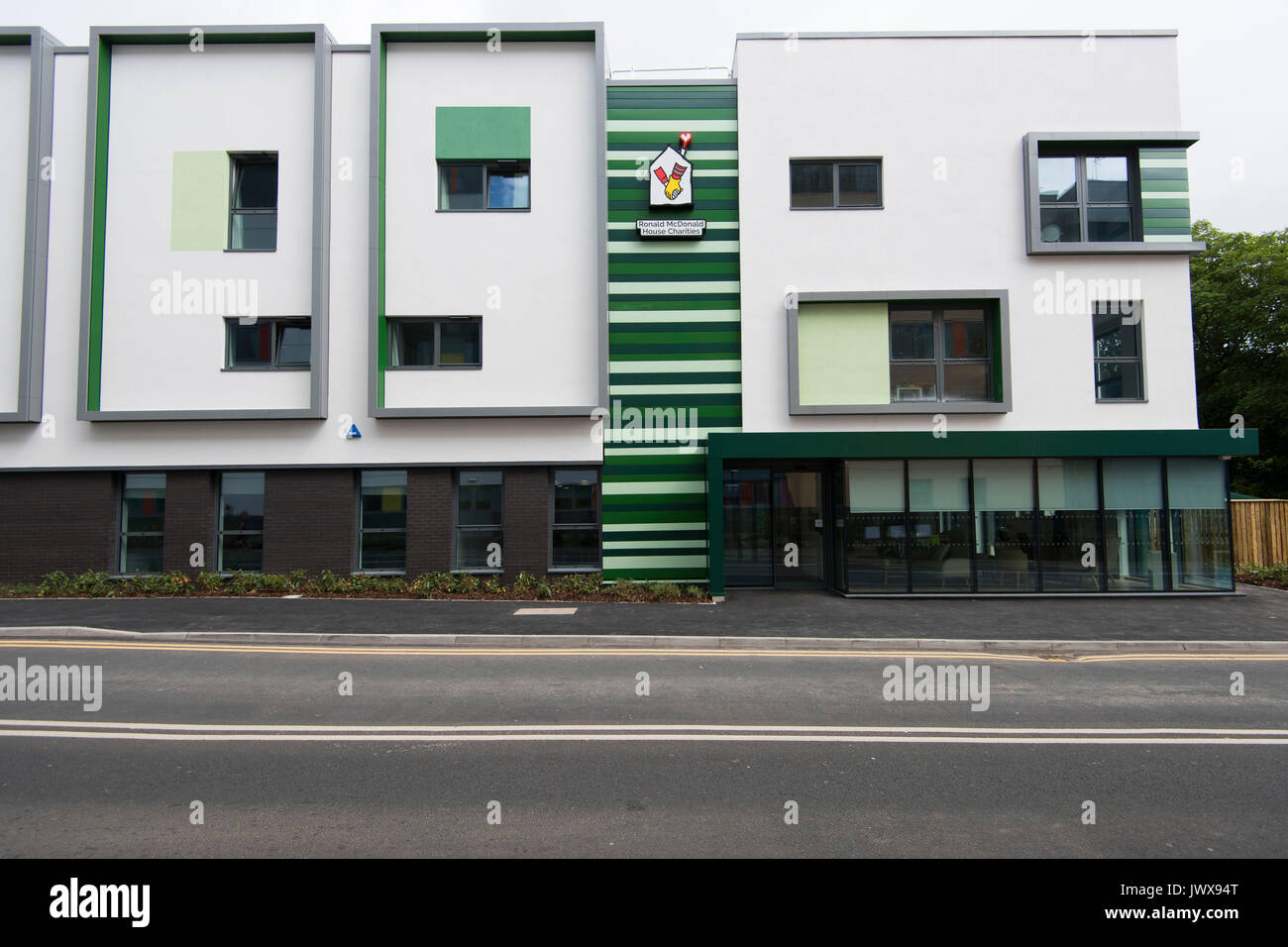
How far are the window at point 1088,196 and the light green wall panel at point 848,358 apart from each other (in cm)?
416

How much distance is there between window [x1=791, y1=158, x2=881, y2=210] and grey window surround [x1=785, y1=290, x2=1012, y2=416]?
2.11 m

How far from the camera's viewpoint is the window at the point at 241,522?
15.5m

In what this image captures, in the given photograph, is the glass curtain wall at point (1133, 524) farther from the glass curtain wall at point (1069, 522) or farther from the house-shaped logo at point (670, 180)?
the house-shaped logo at point (670, 180)

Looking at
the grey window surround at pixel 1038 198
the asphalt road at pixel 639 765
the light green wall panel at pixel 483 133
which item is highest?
the light green wall panel at pixel 483 133

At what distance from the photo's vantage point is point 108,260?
51.8 ft

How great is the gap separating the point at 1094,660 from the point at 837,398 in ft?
25.0

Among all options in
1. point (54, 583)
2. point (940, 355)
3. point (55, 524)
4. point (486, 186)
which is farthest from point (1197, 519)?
point (55, 524)

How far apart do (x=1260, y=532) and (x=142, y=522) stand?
1022 inches

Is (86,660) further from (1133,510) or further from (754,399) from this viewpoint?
(1133,510)

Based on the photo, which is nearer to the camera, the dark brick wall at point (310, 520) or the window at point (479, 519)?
the dark brick wall at point (310, 520)

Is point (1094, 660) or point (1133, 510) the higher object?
point (1133, 510)

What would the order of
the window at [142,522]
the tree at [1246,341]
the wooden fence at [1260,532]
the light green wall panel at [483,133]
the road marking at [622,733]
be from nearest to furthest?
the road marking at [622,733], the window at [142,522], the light green wall panel at [483,133], the wooden fence at [1260,532], the tree at [1246,341]

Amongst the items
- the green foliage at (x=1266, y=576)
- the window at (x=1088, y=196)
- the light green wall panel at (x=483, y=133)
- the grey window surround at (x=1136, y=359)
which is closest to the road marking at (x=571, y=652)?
the grey window surround at (x=1136, y=359)

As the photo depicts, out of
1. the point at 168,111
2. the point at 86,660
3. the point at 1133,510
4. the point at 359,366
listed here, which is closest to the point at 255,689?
the point at 86,660
